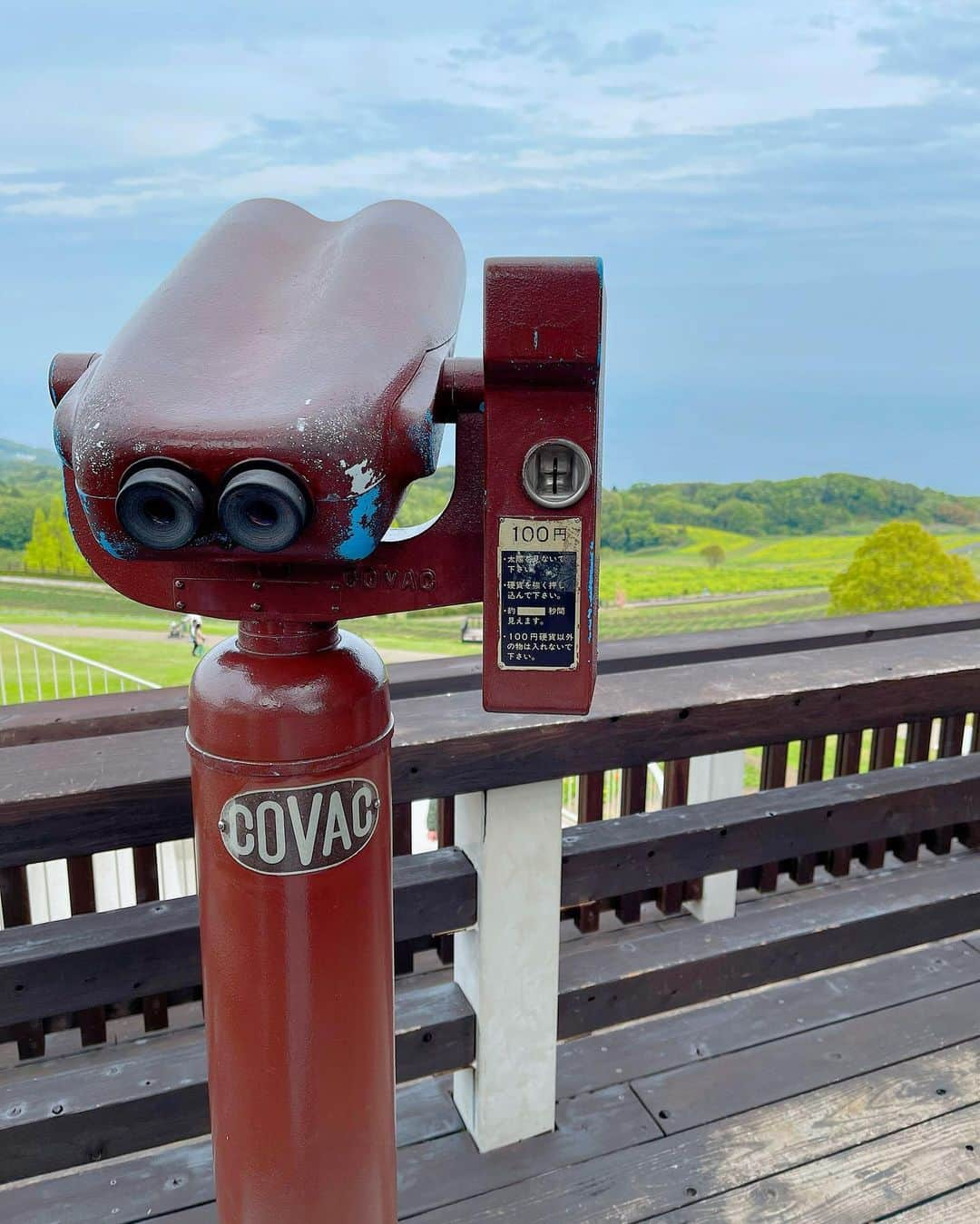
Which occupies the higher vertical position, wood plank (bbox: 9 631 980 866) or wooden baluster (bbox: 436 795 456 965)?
wood plank (bbox: 9 631 980 866)

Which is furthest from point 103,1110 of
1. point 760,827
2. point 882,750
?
point 882,750

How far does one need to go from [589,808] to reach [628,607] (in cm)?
478

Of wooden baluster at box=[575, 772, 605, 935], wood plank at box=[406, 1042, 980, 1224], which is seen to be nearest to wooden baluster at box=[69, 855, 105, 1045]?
wood plank at box=[406, 1042, 980, 1224]

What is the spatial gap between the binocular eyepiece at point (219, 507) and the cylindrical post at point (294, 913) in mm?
172

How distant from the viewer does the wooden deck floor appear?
4.08 feet

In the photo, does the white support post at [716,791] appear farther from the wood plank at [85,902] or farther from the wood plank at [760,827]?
the wood plank at [85,902]

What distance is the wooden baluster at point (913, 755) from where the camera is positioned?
1.93 metres

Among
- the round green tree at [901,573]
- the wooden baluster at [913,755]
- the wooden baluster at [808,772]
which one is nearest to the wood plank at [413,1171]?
the wooden baluster at [808,772]

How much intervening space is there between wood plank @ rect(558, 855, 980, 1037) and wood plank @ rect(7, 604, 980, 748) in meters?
0.39

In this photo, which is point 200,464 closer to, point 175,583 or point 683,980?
point 175,583

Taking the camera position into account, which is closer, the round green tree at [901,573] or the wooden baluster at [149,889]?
the wooden baluster at [149,889]

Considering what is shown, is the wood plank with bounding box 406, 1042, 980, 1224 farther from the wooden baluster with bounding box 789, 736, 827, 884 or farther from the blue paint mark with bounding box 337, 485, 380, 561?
the blue paint mark with bounding box 337, 485, 380, 561

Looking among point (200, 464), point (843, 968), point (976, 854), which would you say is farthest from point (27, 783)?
point (976, 854)

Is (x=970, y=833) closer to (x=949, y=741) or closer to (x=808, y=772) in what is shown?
(x=949, y=741)
